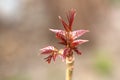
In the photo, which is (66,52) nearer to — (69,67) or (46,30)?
(69,67)

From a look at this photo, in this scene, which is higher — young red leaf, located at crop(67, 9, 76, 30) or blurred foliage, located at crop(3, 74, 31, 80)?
blurred foliage, located at crop(3, 74, 31, 80)

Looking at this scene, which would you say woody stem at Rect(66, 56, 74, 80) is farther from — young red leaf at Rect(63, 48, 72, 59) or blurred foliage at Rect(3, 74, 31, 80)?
blurred foliage at Rect(3, 74, 31, 80)

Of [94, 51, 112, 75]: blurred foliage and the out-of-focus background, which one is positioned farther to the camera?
the out-of-focus background

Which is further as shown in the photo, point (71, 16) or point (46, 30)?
point (46, 30)

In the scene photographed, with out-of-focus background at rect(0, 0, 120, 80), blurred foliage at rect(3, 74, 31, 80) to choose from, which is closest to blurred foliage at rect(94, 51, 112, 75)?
out-of-focus background at rect(0, 0, 120, 80)

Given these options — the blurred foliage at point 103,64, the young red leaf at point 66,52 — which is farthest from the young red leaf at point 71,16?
the blurred foliage at point 103,64

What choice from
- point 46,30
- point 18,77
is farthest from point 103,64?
point 46,30

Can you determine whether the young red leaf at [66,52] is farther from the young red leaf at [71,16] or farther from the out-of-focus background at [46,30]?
the out-of-focus background at [46,30]

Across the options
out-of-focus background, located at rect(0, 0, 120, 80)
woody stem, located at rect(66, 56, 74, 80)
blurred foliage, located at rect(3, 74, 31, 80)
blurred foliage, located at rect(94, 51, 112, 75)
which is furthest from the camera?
out-of-focus background, located at rect(0, 0, 120, 80)
